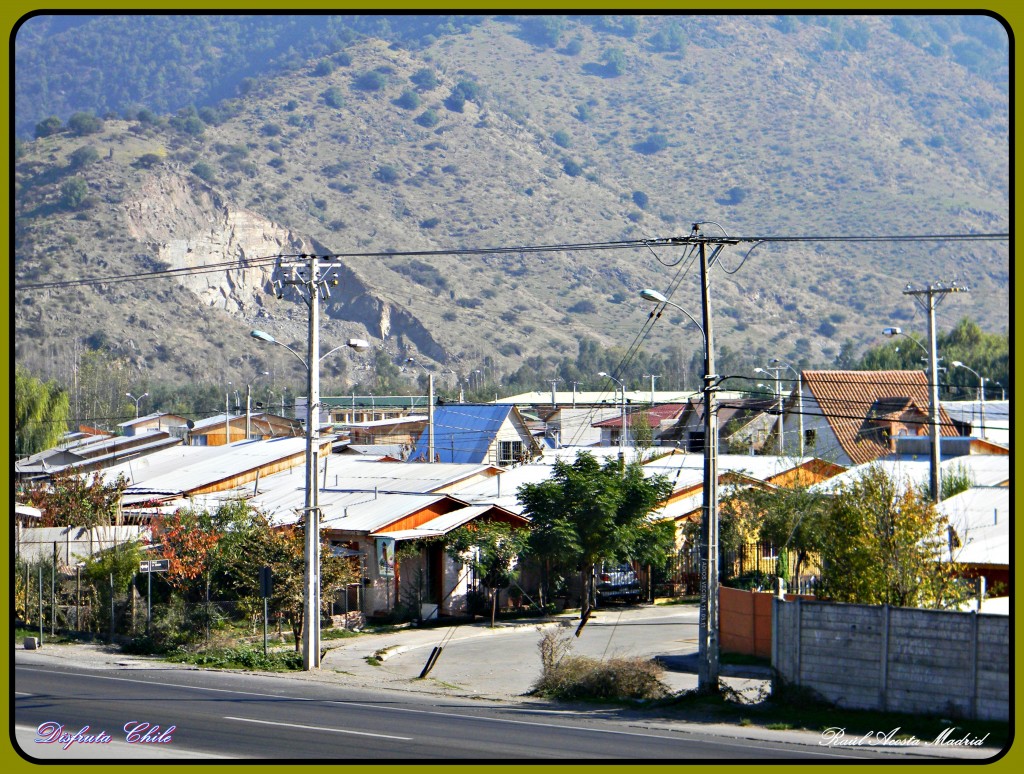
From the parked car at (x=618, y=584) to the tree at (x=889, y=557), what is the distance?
678 inches

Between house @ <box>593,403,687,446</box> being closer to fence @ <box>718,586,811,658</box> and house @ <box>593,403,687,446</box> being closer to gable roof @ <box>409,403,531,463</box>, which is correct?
gable roof @ <box>409,403,531,463</box>

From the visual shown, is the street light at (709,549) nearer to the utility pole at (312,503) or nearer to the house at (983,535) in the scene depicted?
the house at (983,535)

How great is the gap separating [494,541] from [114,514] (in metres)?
12.6

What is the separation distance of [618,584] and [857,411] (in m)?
33.0

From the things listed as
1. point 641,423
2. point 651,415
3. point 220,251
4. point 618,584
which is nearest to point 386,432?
point 641,423

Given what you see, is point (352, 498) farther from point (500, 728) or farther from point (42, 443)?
point (42, 443)

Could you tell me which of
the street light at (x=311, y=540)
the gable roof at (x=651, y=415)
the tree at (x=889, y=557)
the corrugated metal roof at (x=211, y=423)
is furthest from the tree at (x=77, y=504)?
the gable roof at (x=651, y=415)

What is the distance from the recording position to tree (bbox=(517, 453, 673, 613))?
3528 centimetres

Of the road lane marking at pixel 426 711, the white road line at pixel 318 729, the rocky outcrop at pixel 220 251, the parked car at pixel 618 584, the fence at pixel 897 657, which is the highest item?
the rocky outcrop at pixel 220 251

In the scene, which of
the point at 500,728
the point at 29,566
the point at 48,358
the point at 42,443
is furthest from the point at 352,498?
the point at 48,358

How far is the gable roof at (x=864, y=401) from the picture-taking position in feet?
210

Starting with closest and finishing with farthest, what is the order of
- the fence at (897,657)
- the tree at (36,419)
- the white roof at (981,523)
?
the fence at (897,657)
the white roof at (981,523)
the tree at (36,419)

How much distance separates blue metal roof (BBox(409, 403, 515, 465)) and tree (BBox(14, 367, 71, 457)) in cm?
2212

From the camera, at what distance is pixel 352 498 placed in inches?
1593
